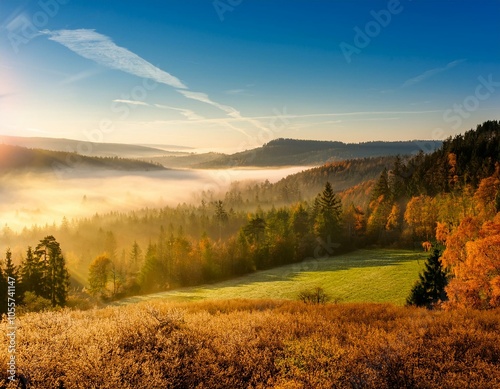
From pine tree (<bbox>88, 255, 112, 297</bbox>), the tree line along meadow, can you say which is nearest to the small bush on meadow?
the tree line along meadow

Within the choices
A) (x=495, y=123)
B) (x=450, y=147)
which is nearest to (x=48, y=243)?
(x=450, y=147)

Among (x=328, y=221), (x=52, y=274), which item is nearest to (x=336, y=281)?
(x=328, y=221)

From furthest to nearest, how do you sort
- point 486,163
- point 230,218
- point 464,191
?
point 230,218
point 486,163
point 464,191

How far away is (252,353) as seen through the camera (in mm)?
9539

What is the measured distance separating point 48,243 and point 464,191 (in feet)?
340


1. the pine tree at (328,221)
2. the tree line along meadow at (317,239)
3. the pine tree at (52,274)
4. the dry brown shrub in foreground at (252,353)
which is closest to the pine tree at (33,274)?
the tree line along meadow at (317,239)

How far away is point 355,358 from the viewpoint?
30.8 feet

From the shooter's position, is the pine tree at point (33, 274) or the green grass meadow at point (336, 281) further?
the green grass meadow at point (336, 281)

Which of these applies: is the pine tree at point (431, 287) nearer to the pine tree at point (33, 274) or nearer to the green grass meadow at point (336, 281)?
the green grass meadow at point (336, 281)

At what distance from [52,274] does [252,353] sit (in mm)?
53875

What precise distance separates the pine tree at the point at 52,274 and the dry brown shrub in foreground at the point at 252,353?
1769 inches

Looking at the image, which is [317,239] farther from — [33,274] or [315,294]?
[33,274]

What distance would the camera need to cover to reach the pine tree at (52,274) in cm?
5038

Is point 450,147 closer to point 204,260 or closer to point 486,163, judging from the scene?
point 486,163
